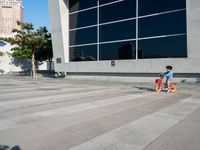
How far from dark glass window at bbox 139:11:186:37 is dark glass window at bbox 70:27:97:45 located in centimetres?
613

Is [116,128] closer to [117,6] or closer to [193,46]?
[193,46]

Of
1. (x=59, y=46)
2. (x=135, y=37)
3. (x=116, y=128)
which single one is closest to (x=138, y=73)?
(x=135, y=37)

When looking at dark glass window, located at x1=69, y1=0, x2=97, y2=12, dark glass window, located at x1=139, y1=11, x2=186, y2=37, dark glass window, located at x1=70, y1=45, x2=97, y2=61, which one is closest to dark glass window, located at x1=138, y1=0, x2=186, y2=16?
dark glass window, located at x1=139, y1=11, x2=186, y2=37

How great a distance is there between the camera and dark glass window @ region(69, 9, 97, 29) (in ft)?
98.8

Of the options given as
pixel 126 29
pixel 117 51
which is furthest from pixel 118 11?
pixel 117 51

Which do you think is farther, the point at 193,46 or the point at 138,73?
the point at 138,73

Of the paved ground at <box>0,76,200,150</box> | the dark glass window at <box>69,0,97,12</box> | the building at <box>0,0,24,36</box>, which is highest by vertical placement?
the building at <box>0,0,24,36</box>

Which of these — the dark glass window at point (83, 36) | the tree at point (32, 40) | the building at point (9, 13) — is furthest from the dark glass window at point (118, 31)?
the building at point (9, 13)

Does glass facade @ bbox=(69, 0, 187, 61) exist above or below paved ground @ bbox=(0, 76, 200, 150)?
above

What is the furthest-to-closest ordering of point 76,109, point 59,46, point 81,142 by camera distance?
point 59,46, point 76,109, point 81,142

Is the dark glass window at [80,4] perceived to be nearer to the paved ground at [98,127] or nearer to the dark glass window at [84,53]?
the dark glass window at [84,53]

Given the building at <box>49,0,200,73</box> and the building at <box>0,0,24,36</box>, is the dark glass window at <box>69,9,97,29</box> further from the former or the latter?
the building at <box>0,0,24,36</box>

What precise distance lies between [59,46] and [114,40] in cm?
791

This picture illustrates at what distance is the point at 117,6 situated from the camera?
27.9 meters
